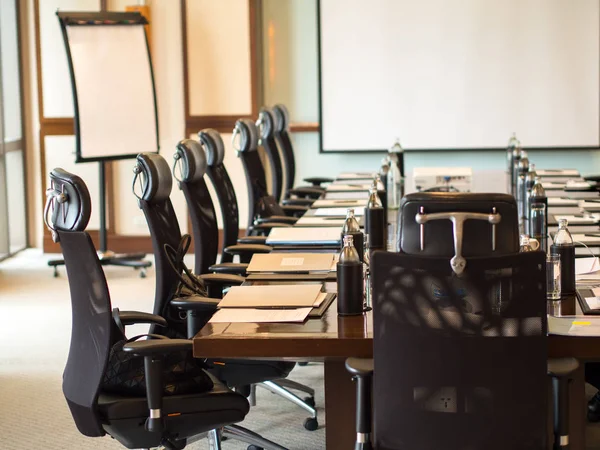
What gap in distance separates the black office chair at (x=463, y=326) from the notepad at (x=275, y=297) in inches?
23.6

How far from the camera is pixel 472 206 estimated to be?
7.73ft

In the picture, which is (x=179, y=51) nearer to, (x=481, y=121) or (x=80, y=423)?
(x=481, y=121)

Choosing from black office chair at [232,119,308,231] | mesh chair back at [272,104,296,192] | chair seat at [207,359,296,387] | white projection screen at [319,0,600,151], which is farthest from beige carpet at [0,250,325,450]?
white projection screen at [319,0,600,151]

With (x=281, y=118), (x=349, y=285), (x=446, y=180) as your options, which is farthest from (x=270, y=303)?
(x=281, y=118)

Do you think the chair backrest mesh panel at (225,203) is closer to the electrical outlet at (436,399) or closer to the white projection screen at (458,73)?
the electrical outlet at (436,399)

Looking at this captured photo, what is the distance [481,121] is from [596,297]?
5605 mm

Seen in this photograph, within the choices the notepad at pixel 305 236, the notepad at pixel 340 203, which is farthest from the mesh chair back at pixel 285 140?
the notepad at pixel 305 236

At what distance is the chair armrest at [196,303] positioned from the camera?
3.37 m

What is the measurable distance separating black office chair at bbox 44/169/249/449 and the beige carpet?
1.12 m

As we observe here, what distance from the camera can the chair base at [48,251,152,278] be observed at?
7.75m

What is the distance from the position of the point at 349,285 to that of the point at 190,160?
1714 mm

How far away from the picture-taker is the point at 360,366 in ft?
8.05

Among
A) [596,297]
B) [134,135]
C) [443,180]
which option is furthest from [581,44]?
[596,297]

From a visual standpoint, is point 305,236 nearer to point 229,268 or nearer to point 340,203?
point 229,268
